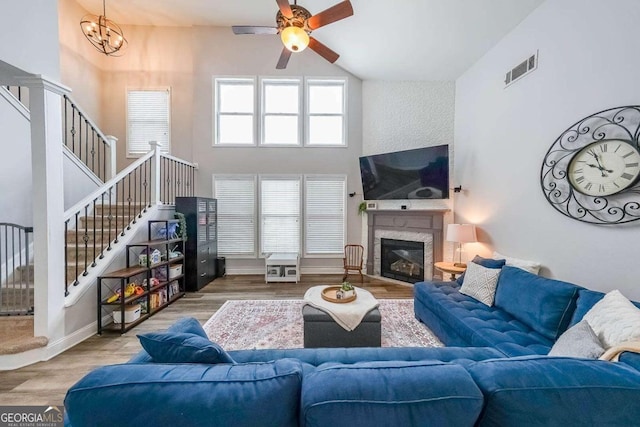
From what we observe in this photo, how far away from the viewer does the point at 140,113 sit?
214 inches

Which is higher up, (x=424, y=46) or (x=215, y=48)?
(x=215, y=48)

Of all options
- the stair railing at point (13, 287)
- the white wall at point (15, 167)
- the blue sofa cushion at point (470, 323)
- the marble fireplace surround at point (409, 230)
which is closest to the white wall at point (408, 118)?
the marble fireplace surround at point (409, 230)

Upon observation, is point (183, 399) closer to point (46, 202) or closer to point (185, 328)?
point (185, 328)

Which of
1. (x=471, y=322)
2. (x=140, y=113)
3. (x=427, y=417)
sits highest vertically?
(x=140, y=113)

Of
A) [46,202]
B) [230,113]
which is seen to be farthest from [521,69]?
[46,202]

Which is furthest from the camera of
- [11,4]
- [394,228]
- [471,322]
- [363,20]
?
[394,228]

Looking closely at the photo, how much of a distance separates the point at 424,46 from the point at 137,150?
243 inches

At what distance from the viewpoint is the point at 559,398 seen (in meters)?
0.86

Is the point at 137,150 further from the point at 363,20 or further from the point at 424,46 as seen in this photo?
the point at 424,46

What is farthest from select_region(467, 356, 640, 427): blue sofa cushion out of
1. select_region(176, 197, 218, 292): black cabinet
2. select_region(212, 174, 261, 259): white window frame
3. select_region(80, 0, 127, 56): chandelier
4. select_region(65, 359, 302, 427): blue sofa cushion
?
select_region(80, 0, 127, 56): chandelier

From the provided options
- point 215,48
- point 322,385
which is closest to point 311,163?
point 215,48

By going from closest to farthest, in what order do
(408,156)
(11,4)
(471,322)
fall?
(11,4) → (471,322) → (408,156)

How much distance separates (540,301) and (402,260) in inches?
113

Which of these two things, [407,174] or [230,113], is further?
[230,113]
